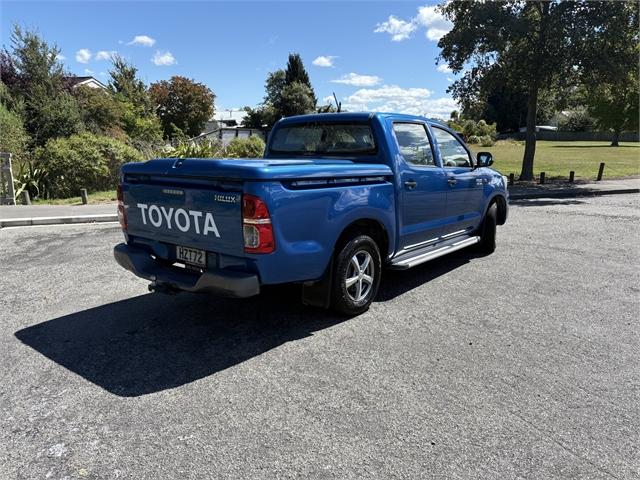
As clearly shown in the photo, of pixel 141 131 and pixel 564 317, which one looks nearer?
pixel 564 317

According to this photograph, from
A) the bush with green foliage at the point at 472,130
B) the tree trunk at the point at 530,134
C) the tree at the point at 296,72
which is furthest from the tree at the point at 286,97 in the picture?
the tree trunk at the point at 530,134

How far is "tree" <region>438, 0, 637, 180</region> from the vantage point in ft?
52.4

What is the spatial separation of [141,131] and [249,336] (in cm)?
2287

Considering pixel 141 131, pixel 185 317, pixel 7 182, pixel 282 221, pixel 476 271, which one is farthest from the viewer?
pixel 141 131

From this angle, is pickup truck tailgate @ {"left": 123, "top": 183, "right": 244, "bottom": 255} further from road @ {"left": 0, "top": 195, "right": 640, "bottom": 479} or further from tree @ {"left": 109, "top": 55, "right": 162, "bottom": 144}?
tree @ {"left": 109, "top": 55, "right": 162, "bottom": 144}

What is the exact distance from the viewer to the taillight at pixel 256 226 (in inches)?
142

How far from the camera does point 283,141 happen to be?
19.6 ft

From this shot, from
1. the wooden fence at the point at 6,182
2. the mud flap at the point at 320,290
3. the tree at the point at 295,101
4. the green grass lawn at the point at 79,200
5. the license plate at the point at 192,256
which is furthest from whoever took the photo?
the tree at the point at 295,101

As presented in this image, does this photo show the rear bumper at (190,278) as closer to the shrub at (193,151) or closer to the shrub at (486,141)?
the shrub at (193,151)

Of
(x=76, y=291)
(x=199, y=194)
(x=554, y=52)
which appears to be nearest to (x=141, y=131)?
(x=554, y=52)

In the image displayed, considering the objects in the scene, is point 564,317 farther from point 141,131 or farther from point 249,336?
point 141,131

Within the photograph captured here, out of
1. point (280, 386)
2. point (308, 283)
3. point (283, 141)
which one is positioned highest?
point (283, 141)

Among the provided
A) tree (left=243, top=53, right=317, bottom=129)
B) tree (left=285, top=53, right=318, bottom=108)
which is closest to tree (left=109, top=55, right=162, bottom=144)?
tree (left=243, top=53, right=317, bottom=129)

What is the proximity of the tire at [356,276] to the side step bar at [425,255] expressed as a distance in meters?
0.33
